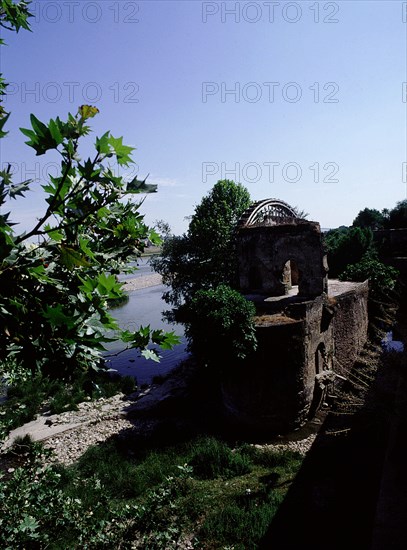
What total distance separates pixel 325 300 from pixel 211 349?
4.85 metres

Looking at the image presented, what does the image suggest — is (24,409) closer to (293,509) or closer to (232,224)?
(293,509)

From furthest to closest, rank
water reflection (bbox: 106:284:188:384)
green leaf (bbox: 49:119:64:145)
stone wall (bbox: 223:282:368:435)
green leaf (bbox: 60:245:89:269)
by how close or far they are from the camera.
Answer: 1. water reflection (bbox: 106:284:188:384)
2. stone wall (bbox: 223:282:368:435)
3. green leaf (bbox: 60:245:89:269)
4. green leaf (bbox: 49:119:64:145)

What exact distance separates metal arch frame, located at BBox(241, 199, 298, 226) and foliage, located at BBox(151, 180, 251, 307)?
2.72 metres

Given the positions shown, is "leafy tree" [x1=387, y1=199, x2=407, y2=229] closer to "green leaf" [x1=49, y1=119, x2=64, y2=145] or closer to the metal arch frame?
the metal arch frame

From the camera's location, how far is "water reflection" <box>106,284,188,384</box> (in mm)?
23061

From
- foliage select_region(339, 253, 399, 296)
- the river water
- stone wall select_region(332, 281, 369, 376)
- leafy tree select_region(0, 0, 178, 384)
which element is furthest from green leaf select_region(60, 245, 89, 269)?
foliage select_region(339, 253, 399, 296)

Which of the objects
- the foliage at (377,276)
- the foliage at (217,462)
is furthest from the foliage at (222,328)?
the foliage at (377,276)

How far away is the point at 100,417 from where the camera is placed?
15.7 metres

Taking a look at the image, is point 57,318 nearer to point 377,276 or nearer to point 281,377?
Result: point 281,377

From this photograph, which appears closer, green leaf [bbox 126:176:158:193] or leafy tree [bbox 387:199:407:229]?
green leaf [bbox 126:176:158:193]

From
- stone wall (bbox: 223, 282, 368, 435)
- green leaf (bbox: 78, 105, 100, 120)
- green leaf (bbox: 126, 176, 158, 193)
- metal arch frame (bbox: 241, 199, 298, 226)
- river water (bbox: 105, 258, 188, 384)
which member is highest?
metal arch frame (bbox: 241, 199, 298, 226)

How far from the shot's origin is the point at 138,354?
25719 mm

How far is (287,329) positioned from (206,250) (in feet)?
35.3

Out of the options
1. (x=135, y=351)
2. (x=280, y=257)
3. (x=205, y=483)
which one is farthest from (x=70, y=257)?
(x=135, y=351)
